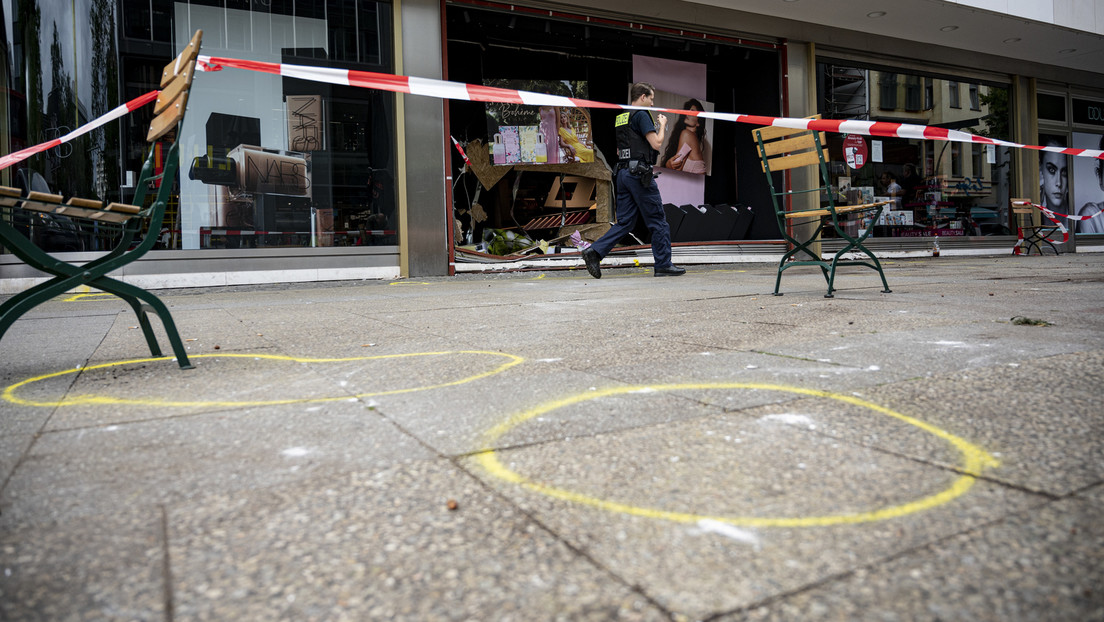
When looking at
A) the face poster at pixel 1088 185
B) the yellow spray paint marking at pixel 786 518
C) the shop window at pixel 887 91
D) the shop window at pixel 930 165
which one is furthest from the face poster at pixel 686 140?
the yellow spray paint marking at pixel 786 518

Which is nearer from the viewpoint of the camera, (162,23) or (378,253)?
(162,23)

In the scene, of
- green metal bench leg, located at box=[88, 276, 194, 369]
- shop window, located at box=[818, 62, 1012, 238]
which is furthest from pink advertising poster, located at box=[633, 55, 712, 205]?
green metal bench leg, located at box=[88, 276, 194, 369]

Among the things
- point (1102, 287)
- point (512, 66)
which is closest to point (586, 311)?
point (1102, 287)

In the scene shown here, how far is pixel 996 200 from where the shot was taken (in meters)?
16.7

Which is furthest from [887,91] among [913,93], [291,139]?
[291,139]

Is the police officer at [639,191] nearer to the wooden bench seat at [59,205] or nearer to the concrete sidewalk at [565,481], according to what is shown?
the concrete sidewalk at [565,481]

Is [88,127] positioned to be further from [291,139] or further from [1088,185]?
[1088,185]

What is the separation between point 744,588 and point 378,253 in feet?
29.5

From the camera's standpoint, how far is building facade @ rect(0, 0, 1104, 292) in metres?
8.31

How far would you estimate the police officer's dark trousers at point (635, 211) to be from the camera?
8.46 metres

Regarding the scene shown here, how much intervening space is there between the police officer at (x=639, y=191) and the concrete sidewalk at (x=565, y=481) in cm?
496

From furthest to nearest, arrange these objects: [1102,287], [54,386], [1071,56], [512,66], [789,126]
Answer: [1071,56] < [512,66] < [1102,287] < [789,126] < [54,386]

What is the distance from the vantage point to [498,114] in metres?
12.4

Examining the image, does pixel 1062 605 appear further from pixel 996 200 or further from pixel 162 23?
pixel 996 200
